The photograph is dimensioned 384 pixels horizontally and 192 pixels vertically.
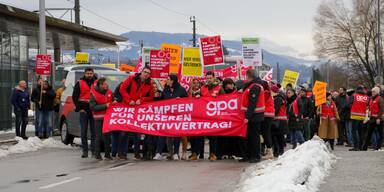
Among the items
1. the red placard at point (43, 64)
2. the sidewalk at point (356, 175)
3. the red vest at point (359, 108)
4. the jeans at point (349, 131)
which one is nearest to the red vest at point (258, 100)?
the sidewalk at point (356, 175)

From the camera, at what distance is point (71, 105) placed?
58.9ft

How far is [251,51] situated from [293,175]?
15.2 m

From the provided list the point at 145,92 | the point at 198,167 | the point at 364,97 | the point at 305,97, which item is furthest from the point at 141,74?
the point at 364,97

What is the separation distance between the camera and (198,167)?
506 inches

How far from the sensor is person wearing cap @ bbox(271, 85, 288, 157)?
644 inches

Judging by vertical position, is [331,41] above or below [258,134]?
above

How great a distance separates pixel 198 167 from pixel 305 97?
23.9 ft

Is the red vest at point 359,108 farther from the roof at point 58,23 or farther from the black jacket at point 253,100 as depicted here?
the roof at point 58,23

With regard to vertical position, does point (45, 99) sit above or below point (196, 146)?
above

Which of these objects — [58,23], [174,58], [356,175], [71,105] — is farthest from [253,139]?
[58,23]

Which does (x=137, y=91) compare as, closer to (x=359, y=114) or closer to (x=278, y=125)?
(x=278, y=125)

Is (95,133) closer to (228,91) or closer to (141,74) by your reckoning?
(141,74)

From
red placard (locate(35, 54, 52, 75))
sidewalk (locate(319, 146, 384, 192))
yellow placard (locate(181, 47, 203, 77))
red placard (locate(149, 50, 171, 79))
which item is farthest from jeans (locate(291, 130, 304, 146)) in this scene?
red placard (locate(35, 54, 52, 75))

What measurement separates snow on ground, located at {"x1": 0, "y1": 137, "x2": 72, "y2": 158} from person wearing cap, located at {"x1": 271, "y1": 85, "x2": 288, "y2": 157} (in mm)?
5765
